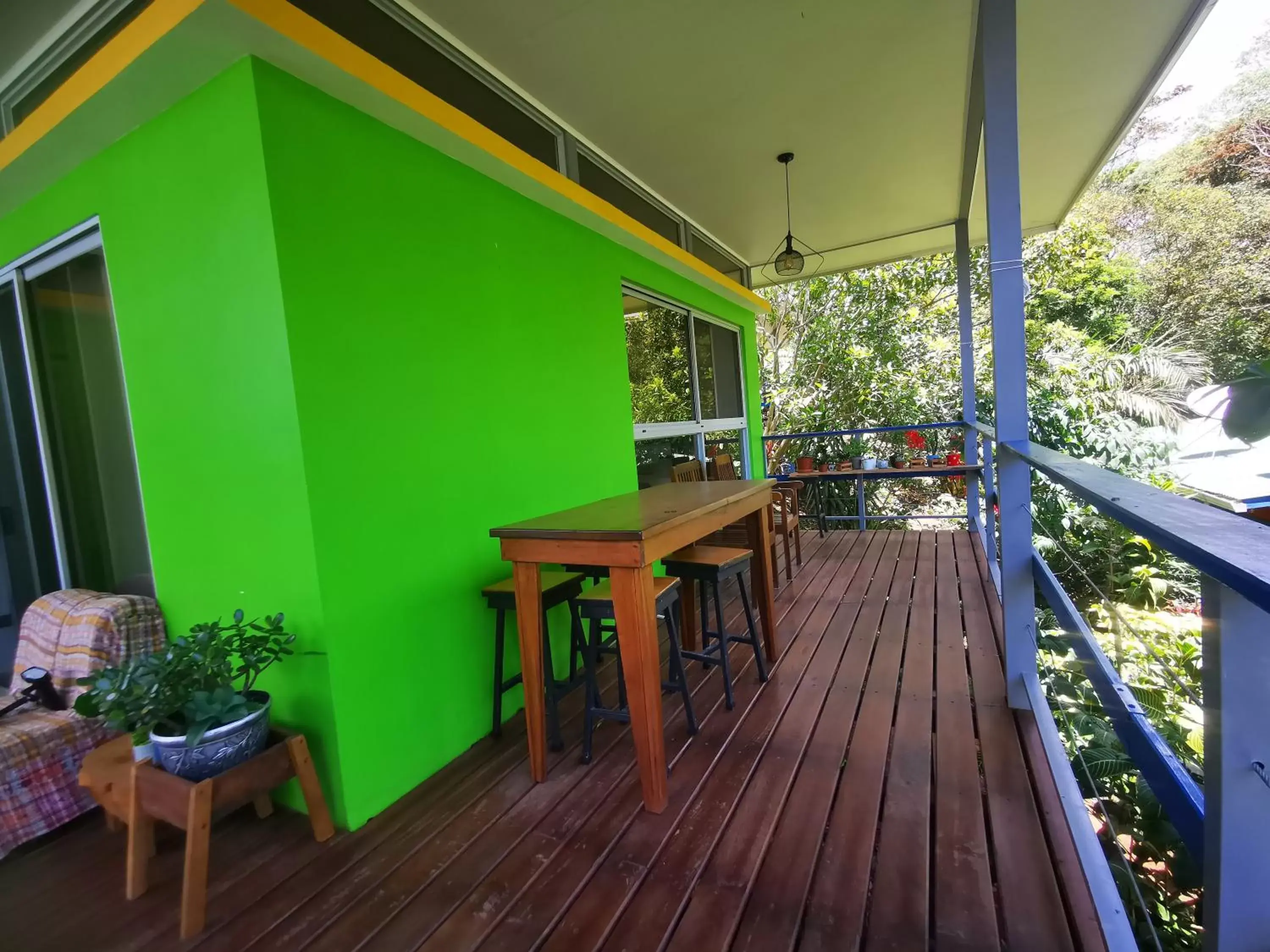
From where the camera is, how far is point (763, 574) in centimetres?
281

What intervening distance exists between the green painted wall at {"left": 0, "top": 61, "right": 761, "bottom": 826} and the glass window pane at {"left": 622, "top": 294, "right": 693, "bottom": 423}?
1.39 metres

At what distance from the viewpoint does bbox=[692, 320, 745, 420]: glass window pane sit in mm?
4750

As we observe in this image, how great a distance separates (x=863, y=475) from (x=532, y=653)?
4.35 m

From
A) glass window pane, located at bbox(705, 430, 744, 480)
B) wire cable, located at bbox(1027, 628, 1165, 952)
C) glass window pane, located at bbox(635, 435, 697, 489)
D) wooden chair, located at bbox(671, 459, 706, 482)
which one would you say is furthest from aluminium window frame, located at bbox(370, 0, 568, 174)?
wire cable, located at bbox(1027, 628, 1165, 952)

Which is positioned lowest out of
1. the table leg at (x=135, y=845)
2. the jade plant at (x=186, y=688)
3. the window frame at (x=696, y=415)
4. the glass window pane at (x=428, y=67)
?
the table leg at (x=135, y=845)

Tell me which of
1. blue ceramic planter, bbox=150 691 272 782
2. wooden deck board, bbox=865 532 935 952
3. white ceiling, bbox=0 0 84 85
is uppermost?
white ceiling, bbox=0 0 84 85

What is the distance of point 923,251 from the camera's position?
5.88m

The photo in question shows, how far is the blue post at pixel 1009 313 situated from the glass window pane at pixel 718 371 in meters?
2.63

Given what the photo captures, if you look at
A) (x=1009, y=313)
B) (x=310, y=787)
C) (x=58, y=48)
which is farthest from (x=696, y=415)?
(x=58, y=48)

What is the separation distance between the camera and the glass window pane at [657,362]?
3723 millimetres

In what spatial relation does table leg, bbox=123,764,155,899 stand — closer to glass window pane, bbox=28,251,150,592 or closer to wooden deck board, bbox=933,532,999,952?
glass window pane, bbox=28,251,150,592

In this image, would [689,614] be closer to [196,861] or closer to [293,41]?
[196,861]

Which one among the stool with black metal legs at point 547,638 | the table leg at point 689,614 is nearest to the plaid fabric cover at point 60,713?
the stool with black metal legs at point 547,638

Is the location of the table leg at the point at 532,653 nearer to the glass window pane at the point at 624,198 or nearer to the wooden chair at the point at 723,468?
the glass window pane at the point at 624,198
